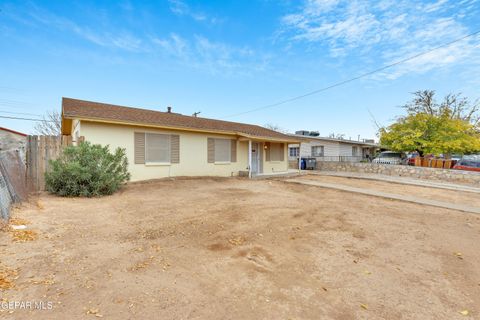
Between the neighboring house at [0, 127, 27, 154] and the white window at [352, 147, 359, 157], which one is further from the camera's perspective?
the white window at [352, 147, 359, 157]

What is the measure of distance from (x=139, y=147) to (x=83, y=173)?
3508 mm

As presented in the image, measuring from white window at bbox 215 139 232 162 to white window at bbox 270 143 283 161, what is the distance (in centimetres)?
376

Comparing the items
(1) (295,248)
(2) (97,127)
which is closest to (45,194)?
(2) (97,127)

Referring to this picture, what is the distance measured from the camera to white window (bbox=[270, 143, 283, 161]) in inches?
633

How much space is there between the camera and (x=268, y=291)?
255 centimetres

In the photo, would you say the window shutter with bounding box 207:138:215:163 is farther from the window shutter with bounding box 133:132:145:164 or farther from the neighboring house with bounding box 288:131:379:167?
the neighboring house with bounding box 288:131:379:167

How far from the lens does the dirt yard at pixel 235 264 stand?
2.26 meters

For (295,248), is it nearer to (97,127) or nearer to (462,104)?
(97,127)

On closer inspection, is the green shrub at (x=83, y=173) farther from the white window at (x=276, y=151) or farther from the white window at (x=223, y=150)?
the white window at (x=276, y=151)

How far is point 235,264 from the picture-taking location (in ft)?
10.3

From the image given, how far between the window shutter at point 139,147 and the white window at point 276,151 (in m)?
8.76

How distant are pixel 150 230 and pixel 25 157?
642cm

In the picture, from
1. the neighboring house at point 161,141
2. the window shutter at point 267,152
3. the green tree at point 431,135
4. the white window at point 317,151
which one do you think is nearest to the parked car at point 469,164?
the green tree at point 431,135

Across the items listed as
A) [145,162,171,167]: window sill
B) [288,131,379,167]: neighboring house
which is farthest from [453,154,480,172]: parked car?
[145,162,171,167]: window sill
